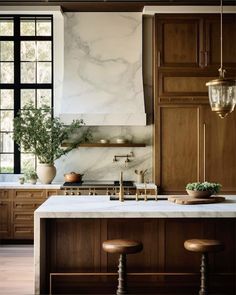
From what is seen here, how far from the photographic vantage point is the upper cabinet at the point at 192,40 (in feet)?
23.7

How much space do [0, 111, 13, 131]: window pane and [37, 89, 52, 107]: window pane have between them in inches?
18.1

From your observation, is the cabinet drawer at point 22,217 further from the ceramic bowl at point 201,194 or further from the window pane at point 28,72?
the ceramic bowl at point 201,194

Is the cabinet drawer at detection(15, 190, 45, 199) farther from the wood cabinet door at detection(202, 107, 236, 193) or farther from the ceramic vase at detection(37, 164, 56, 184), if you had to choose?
the wood cabinet door at detection(202, 107, 236, 193)

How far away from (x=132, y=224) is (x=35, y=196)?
2.80 m

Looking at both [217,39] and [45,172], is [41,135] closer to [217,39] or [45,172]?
[45,172]

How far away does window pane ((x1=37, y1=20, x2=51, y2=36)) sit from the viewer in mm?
7906

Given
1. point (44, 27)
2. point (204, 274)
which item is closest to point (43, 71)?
point (44, 27)

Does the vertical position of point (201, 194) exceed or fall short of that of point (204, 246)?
it exceeds it

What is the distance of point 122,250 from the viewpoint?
4.17m

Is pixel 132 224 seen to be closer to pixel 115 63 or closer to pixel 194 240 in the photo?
pixel 194 240

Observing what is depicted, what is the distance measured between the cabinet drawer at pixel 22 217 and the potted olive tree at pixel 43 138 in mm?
507

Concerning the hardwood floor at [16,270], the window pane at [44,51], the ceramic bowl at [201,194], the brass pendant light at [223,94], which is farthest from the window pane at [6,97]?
the brass pendant light at [223,94]

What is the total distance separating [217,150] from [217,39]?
4.95 feet

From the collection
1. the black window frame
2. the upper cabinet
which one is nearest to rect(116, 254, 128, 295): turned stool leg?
the upper cabinet
